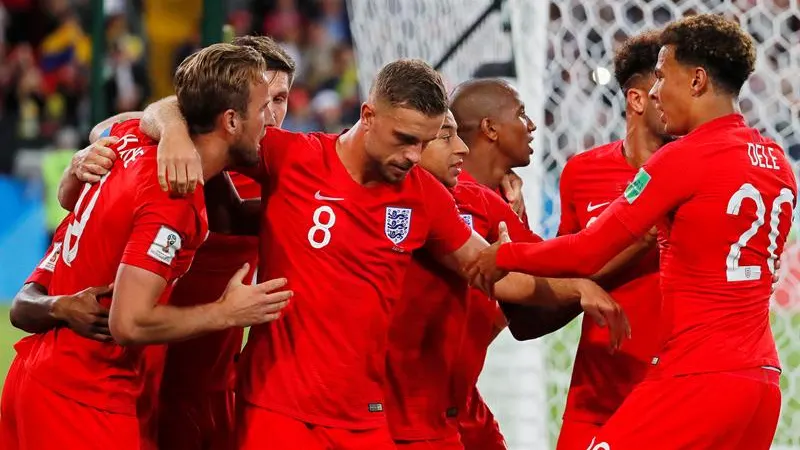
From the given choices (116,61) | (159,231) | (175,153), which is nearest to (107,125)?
(175,153)

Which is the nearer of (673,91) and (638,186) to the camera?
(638,186)

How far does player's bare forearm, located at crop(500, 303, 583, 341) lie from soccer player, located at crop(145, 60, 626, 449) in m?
0.84

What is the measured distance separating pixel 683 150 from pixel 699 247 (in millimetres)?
322

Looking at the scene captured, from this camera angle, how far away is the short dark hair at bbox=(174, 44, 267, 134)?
3865 mm

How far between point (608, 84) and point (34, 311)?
3454 millimetres

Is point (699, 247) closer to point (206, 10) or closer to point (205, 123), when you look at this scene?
point (205, 123)

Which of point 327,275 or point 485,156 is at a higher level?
point 485,156

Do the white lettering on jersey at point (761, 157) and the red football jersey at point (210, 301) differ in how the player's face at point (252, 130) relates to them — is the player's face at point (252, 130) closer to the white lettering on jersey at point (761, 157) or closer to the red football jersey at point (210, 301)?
the red football jersey at point (210, 301)

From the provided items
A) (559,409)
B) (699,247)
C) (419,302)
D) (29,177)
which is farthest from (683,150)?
(29,177)

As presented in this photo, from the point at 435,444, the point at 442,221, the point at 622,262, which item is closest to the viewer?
the point at 442,221

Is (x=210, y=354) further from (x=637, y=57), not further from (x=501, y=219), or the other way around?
(x=637, y=57)

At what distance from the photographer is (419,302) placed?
4.43 m

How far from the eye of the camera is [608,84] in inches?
250

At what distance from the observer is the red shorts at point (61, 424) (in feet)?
12.5
